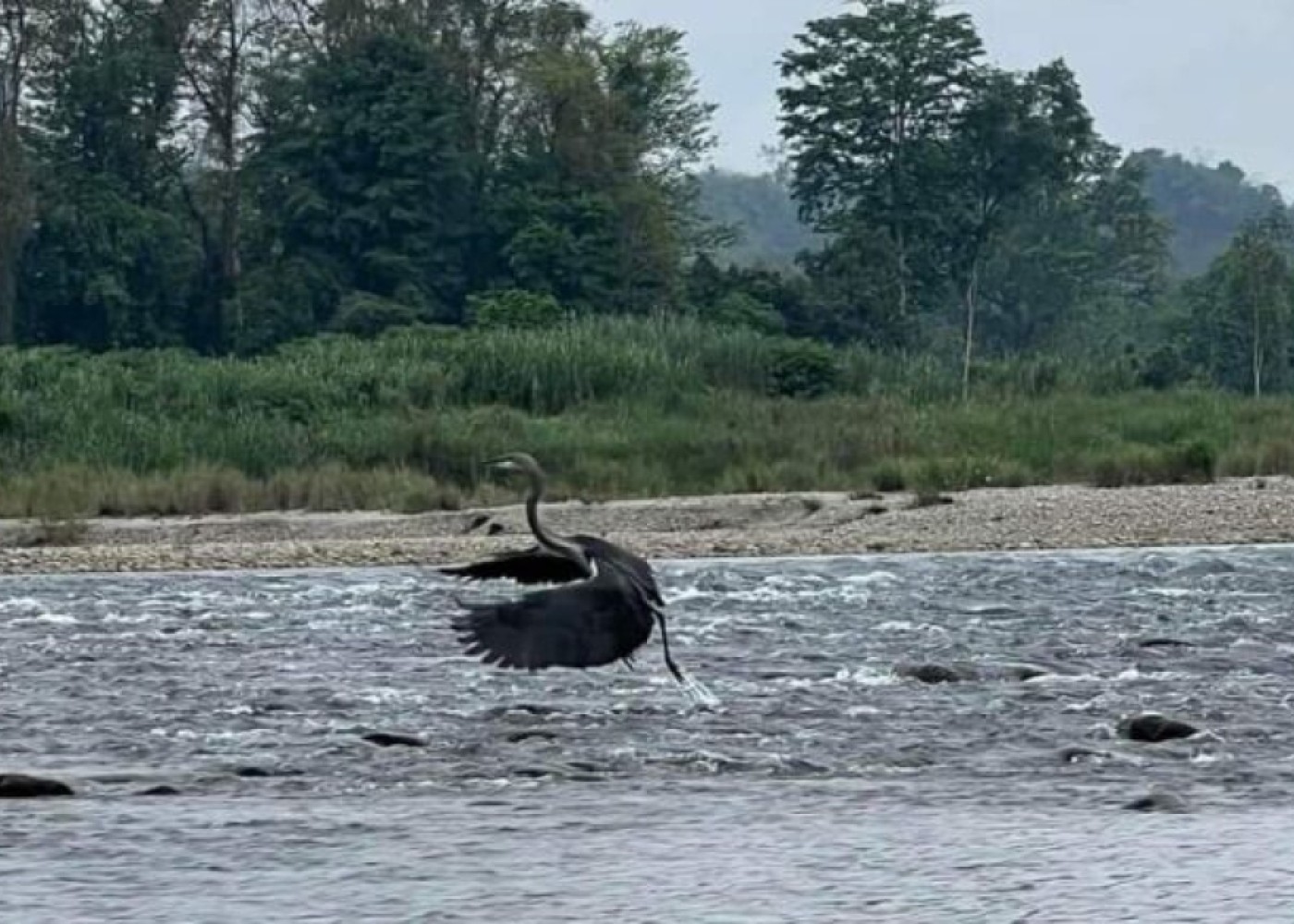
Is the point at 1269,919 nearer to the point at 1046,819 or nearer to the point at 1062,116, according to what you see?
the point at 1046,819

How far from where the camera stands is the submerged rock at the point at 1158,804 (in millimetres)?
13258

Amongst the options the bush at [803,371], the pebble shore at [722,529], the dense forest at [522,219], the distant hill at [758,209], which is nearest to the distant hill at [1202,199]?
the distant hill at [758,209]

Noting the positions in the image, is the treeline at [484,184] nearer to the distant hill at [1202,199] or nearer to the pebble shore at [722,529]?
the pebble shore at [722,529]

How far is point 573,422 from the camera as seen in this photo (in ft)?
132

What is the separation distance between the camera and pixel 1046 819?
42.9ft

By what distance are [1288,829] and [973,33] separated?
4979 cm

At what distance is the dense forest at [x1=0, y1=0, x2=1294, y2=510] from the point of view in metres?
45.5

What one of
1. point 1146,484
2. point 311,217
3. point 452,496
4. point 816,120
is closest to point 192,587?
point 452,496

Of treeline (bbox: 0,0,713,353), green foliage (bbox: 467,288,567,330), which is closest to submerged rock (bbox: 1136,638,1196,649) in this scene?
green foliage (bbox: 467,288,567,330)

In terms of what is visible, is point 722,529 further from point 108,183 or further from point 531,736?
point 108,183

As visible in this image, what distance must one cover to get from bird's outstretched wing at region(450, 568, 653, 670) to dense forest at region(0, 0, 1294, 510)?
2968cm

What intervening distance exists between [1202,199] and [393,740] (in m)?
111

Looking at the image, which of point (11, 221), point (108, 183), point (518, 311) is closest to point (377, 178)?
point (108, 183)

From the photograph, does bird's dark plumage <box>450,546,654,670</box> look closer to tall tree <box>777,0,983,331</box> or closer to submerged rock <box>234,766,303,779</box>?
submerged rock <box>234,766,303,779</box>
